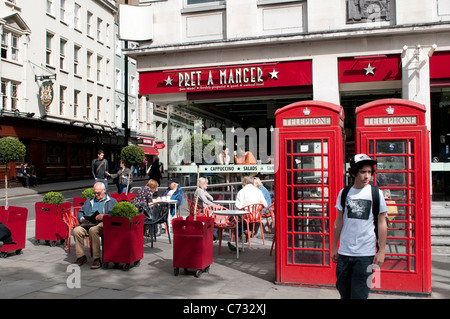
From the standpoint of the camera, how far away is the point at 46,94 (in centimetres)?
2825

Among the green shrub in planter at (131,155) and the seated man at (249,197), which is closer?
the seated man at (249,197)

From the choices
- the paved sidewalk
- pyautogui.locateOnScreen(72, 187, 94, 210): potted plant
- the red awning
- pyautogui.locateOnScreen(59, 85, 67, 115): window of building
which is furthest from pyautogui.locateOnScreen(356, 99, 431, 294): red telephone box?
the red awning

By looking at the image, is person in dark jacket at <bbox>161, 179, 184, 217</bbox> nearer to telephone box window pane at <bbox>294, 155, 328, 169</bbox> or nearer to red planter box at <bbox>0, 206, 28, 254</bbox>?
red planter box at <bbox>0, 206, 28, 254</bbox>

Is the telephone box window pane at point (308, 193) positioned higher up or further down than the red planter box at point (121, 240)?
higher up

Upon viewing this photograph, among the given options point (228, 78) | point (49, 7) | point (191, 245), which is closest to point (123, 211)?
point (191, 245)

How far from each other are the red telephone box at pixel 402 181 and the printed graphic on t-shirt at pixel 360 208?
2.00 metres

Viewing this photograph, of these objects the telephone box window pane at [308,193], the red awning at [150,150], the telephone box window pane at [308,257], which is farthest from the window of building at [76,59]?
the telephone box window pane at [308,257]

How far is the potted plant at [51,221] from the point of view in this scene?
29.4ft

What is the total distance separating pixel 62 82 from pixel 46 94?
416cm

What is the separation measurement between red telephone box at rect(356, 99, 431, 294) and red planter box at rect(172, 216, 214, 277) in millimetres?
2486

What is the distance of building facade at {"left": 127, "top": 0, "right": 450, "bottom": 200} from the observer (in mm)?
10930

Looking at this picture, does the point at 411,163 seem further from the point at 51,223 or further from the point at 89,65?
the point at 89,65

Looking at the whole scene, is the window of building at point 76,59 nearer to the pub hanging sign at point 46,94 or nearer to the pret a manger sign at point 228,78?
the pub hanging sign at point 46,94
